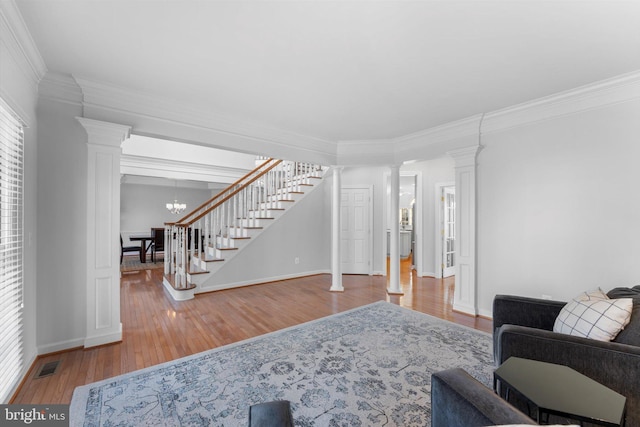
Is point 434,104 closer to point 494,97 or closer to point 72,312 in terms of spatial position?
point 494,97

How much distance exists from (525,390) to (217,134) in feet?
12.3

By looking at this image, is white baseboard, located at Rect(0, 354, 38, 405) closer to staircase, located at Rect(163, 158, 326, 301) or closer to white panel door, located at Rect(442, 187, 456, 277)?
staircase, located at Rect(163, 158, 326, 301)

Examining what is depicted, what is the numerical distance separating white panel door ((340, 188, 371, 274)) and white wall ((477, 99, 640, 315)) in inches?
114

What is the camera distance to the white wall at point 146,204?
982 cm

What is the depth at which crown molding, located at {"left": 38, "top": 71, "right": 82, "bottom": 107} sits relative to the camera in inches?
101

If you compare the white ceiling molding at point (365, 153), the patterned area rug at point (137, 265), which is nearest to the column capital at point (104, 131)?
the white ceiling molding at point (365, 153)

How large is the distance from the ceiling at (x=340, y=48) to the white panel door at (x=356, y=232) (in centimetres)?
338

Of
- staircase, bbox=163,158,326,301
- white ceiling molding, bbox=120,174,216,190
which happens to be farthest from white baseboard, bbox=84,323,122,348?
white ceiling molding, bbox=120,174,216,190

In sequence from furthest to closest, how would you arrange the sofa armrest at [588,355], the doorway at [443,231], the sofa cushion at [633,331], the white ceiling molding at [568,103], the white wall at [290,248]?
the doorway at [443,231] → the white wall at [290,248] → the white ceiling molding at [568,103] → the sofa cushion at [633,331] → the sofa armrest at [588,355]

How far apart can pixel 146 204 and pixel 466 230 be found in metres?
10.6

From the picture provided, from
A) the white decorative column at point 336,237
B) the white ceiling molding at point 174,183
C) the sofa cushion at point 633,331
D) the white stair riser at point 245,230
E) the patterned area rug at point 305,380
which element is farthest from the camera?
the white ceiling molding at point 174,183

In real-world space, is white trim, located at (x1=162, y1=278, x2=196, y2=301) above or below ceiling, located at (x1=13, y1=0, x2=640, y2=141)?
below

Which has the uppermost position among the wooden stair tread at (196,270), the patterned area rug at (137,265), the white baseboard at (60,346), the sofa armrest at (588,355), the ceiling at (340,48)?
the ceiling at (340,48)

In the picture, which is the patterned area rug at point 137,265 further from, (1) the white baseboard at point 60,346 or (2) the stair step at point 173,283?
(1) the white baseboard at point 60,346
